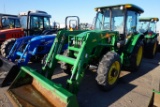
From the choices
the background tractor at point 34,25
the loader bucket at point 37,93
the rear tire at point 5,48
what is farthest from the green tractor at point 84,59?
the background tractor at point 34,25

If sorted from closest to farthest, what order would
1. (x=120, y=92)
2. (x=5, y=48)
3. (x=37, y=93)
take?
(x=37, y=93) → (x=120, y=92) → (x=5, y=48)

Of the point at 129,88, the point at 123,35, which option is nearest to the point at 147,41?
the point at 123,35

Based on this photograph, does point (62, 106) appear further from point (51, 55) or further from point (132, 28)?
point (132, 28)

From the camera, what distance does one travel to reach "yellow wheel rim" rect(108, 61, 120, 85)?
421 cm

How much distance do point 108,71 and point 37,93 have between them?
1.70m

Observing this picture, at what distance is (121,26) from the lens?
5453 mm

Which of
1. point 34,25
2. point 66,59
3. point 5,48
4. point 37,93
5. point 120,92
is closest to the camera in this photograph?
point 37,93

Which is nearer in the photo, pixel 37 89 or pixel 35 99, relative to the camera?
pixel 35 99

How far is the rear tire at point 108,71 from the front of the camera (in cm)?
394

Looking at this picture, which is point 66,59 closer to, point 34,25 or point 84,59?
point 84,59

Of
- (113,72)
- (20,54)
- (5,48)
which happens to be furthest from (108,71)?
(5,48)

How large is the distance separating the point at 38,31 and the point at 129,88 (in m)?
5.83

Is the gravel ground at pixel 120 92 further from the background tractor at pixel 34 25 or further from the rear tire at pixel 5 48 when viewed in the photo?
the background tractor at pixel 34 25

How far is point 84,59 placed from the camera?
3760 millimetres
